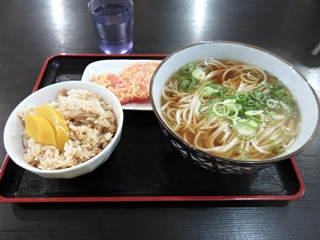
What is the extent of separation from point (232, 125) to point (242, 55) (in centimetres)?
48

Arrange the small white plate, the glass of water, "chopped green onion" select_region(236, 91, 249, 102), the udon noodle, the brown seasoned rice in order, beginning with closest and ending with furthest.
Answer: the brown seasoned rice, the udon noodle, "chopped green onion" select_region(236, 91, 249, 102), the small white plate, the glass of water

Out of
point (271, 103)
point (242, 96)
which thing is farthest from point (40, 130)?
point (271, 103)

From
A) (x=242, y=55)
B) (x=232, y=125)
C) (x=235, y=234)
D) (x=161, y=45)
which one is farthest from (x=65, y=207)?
(x=161, y=45)

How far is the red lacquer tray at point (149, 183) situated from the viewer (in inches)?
46.4

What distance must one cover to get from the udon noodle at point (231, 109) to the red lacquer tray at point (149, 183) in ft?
0.48

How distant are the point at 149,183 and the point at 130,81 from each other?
760 millimetres

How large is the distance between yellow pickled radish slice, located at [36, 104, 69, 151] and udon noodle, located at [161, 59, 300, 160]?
52cm

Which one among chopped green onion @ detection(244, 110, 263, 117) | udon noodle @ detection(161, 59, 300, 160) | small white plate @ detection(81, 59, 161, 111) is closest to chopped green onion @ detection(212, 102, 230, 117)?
udon noodle @ detection(161, 59, 300, 160)

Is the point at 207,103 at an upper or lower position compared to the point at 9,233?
upper

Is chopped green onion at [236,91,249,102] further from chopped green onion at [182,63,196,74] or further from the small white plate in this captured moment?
the small white plate

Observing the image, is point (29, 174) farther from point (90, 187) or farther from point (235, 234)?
point (235, 234)

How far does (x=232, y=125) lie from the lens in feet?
4.29

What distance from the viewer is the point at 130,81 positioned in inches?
67.2

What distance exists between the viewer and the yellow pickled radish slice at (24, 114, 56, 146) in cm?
116
